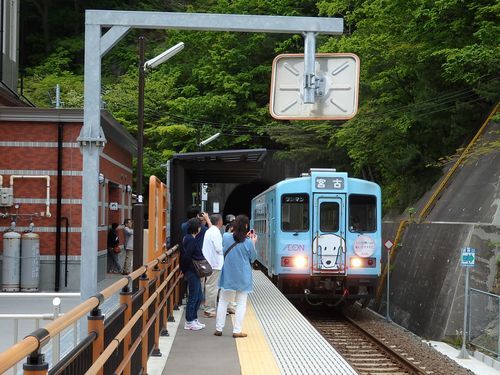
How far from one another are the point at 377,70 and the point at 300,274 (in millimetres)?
13088

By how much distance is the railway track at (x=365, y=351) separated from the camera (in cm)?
1238

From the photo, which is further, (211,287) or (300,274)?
(300,274)

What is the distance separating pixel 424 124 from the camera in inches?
1142

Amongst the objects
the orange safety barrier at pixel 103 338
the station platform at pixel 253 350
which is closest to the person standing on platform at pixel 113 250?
the station platform at pixel 253 350

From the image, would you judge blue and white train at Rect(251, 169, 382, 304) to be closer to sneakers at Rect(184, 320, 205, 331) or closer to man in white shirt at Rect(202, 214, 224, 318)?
man in white shirt at Rect(202, 214, 224, 318)

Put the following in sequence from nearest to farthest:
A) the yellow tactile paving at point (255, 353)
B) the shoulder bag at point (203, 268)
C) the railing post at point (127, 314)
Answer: the railing post at point (127, 314) < the yellow tactile paving at point (255, 353) < the shoulder bag at point (203, 268)

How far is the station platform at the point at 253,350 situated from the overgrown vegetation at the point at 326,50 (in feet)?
39.2

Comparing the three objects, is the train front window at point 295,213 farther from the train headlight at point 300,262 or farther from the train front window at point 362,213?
the train front window at point 362,213

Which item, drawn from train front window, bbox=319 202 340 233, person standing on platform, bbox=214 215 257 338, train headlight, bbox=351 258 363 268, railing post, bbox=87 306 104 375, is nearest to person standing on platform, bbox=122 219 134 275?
train front window, bbox=319 202 340 233

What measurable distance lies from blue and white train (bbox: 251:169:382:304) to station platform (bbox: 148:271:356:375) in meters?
4.59

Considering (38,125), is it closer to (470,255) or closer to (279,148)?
(470,255)

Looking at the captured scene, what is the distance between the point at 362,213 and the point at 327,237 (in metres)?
1.17

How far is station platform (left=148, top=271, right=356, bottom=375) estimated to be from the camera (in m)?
8.12

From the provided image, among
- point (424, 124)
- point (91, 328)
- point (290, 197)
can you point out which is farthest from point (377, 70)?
point (91, 328)
